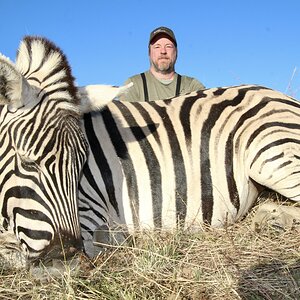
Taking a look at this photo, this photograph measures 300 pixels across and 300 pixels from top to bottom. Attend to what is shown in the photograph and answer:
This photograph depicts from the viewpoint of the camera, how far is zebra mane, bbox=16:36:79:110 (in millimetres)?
3229

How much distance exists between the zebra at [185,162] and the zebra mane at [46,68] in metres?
0.62

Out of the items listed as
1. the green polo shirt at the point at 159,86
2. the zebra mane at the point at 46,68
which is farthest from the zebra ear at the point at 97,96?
the green polo shirt at the point at 159,86

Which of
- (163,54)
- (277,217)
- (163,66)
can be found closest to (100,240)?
(277,217)

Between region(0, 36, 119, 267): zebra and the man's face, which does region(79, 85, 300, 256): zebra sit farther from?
the man's face

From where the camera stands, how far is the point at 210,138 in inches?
Result: 162

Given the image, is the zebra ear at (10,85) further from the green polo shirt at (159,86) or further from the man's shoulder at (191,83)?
the man's shoulder at (191,83)

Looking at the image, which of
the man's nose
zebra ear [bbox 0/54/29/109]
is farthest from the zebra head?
the man's nose

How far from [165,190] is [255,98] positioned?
1251mm

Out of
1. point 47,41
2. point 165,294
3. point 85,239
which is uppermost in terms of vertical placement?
point 47,41

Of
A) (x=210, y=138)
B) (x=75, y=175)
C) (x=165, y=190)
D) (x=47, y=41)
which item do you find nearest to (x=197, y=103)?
(x=210, y=138)

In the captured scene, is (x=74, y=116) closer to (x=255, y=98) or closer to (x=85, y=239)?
(x=85, y=239)

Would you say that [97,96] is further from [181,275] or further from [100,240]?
[181,275]

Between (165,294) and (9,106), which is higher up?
(9,106)

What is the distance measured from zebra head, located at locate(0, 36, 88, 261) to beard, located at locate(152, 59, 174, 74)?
13.3 ft
